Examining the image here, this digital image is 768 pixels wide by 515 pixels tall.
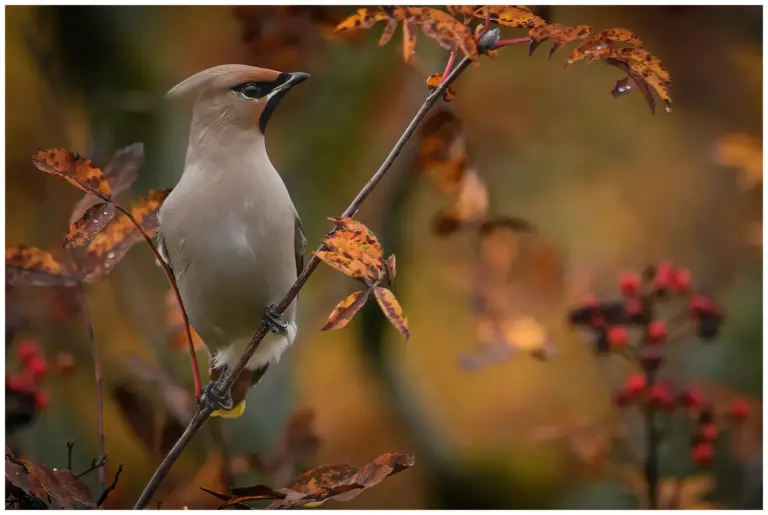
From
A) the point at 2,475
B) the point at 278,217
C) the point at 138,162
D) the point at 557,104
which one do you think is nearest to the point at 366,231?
the point at 278,217

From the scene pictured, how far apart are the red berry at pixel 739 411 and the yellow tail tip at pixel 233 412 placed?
65 centimetres

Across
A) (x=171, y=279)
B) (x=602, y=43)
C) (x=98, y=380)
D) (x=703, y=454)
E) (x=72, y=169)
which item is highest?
(x=602, y=43)

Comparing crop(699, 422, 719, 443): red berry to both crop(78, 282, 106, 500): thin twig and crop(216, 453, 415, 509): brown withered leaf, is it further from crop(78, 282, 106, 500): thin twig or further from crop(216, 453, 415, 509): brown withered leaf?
crop(78, 282, 106, 500): thin twig

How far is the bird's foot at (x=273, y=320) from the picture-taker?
94cm

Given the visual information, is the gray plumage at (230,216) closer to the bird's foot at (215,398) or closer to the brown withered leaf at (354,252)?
the bird's foot at (215,398)

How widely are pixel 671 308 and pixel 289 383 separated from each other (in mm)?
525

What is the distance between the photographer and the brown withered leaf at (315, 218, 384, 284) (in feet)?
2.43

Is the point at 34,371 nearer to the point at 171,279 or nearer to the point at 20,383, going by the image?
the point at 20,383

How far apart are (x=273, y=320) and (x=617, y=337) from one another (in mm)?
459

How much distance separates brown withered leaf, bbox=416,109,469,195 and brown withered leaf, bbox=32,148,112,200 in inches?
17.3

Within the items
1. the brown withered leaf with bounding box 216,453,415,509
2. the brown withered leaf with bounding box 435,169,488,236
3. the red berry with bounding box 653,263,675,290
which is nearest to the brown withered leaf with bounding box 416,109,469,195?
the brown withered leaf with bounding box 435,169,488,236

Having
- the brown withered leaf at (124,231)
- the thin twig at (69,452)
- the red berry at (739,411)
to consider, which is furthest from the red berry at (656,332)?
the thin twig at (69,452)

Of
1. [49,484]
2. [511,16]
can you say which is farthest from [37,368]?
[511,16]

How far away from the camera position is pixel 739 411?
1.07m
